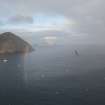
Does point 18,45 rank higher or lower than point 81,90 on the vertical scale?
higher

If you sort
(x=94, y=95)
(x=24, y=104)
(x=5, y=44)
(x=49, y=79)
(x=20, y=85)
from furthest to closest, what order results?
(x=5, y=44)
(x=49, y=79)
(x=20, y=85)
(x=94, y=95)
(x=24, y=104)

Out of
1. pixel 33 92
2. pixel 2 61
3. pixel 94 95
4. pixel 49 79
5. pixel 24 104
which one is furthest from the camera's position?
pixel 2 61

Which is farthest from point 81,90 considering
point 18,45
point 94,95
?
point 18,45

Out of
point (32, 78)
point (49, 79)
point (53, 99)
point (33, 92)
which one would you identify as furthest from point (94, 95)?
point (32, 78)

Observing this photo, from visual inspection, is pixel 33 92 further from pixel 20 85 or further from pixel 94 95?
pixel 94 95

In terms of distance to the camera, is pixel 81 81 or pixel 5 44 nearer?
pixel 81 81

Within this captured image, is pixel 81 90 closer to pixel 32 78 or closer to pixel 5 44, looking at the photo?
pixel 32 78
